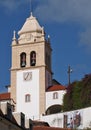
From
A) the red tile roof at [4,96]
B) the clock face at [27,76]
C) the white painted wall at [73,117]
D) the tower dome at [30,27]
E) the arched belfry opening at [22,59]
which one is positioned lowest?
the white painted wall at [73,117]

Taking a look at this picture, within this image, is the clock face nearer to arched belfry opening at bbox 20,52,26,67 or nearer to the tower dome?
arched belfry opening at bbox 20,52,26,67

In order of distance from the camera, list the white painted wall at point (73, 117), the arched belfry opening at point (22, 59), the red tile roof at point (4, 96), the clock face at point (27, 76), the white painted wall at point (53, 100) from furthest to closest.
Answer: the arched belfry opening at point (22, 59), the clock face at point (27, 76), the red tile roof at point (4, 96), the white painted wall at point (53, 100), the white painted wall at point (73, 117)

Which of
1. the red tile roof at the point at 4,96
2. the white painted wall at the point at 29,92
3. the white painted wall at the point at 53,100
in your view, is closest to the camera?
the white painted wall at the point at 53,100

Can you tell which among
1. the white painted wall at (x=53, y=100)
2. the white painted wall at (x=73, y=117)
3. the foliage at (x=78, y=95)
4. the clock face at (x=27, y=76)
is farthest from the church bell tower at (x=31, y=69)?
the white painted wall at (x=73, y=117)

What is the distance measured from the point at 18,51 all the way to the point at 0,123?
7523 cm

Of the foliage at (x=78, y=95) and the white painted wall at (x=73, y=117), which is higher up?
the foliage at (x=78, y=95)

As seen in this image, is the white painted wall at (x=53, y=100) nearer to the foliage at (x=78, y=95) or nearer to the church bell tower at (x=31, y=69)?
the church bell tower at (x=31, y=69)

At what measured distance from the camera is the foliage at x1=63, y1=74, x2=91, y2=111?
90.9 meters

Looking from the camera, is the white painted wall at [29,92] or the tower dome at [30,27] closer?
the white painted wall at [29,92]

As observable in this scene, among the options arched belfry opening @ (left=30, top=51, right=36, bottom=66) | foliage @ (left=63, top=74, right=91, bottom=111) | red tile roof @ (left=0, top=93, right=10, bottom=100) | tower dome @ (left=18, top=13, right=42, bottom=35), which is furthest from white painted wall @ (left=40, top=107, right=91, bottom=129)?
tower dome @ (left=18, top=13, right=42, bottom=35)

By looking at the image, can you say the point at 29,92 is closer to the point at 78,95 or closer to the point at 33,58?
the point at 33,58

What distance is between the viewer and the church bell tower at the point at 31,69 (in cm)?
10700

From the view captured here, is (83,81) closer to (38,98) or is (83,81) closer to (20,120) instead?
(38,98)

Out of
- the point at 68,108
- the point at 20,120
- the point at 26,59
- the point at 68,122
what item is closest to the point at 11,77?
the point at 26,59
